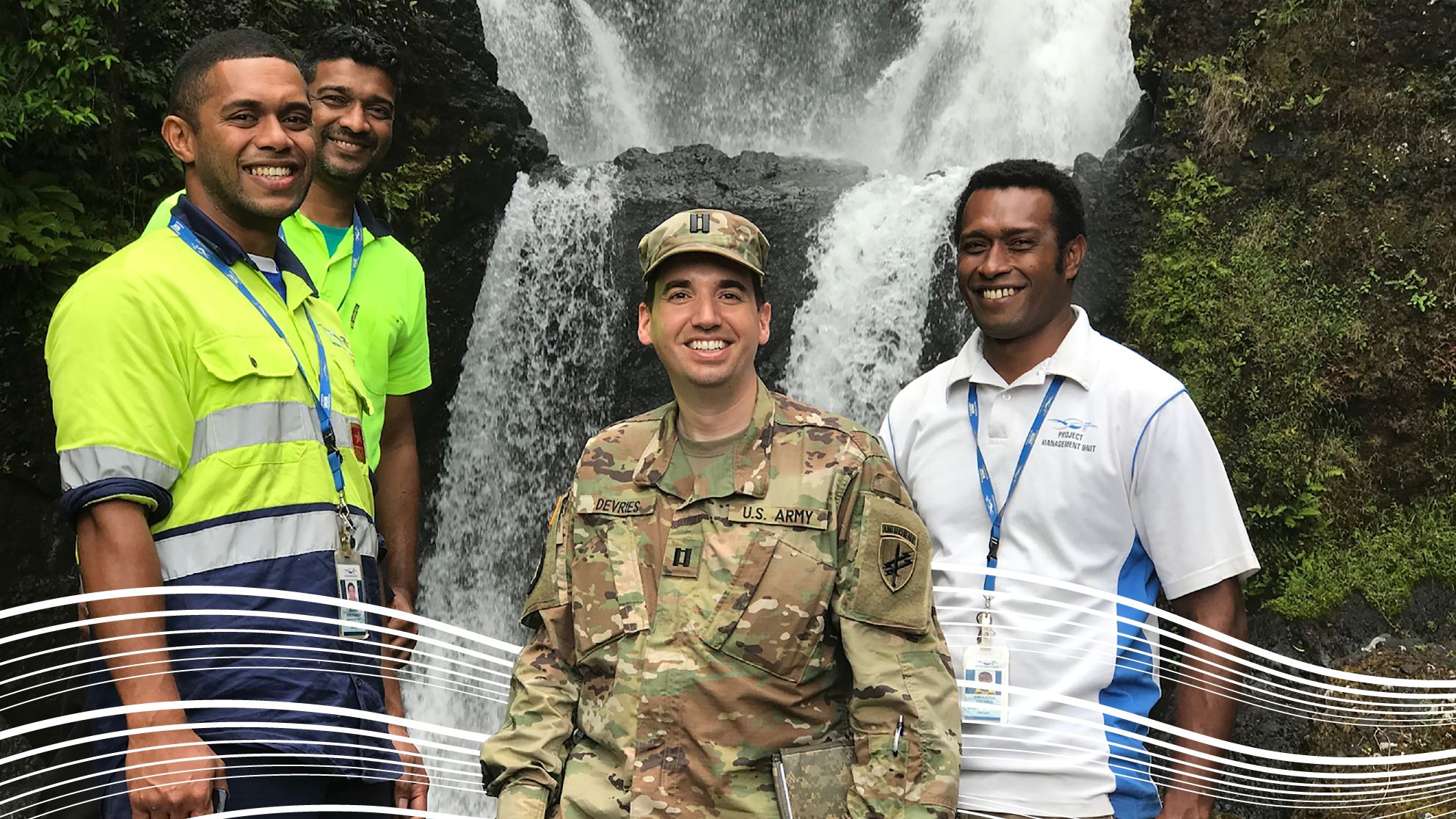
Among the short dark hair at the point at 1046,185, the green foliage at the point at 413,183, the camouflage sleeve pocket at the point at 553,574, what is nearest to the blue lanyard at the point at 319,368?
the camouflage sleeve pocket at the point at 553,574

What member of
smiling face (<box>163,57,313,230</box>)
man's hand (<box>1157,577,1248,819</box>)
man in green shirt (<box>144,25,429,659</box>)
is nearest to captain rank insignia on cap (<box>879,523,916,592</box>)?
man's hand (<box>1157,577,1248,819</box>)

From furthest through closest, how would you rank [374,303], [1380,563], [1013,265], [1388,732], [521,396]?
[521,396] → [1380,563] → [1388,732] → [374,303] → [1013,265]

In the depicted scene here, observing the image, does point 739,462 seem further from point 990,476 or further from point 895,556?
point 990,476

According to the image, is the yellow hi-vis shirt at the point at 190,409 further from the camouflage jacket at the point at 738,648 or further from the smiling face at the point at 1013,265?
the smiling face at the point at 1013,265

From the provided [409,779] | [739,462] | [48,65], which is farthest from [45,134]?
[739,462]

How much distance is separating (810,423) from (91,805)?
1.85 m

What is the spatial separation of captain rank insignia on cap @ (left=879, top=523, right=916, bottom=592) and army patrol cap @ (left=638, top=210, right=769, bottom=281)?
2.14 feet

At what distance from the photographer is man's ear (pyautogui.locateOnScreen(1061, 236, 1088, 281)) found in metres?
3.14

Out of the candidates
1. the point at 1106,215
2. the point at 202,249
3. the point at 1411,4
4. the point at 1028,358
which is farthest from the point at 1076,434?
the point at 1411,4

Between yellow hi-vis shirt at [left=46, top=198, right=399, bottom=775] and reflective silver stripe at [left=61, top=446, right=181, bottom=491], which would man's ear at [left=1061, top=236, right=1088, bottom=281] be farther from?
reflective silver stripe at [left=61, top=446, right=181, bottom=491]

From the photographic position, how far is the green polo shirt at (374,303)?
12.4 feet

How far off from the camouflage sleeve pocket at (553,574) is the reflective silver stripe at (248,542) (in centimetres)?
57

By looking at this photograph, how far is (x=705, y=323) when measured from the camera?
98.7 inches

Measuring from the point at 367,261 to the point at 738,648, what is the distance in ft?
7.24
